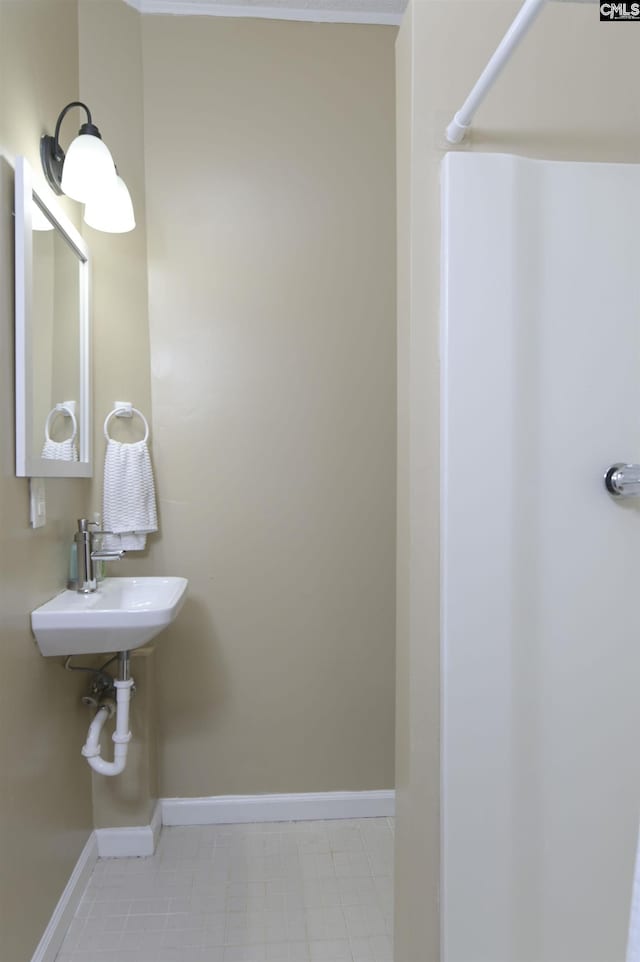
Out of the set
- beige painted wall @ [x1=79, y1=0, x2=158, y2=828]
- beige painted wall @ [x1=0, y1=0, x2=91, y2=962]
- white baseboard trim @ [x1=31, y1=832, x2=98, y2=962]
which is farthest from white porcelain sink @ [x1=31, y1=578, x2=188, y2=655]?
white baseboard trim @ [x1=31, y1=832, x2=98, y2=962]

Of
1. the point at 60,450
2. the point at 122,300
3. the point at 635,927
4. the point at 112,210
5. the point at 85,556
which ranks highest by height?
the point at 112,210

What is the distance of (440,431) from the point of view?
1176 millimetres

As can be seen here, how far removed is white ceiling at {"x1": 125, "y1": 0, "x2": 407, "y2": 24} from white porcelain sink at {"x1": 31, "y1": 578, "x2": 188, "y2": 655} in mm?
1936

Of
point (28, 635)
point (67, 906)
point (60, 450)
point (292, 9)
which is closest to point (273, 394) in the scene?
point (60, 450)

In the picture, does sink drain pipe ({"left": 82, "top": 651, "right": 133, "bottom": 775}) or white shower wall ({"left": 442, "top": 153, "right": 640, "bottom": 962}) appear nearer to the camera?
white shower wall ({"left": 442, "top": 153, "right": 640, "bottom": 962})

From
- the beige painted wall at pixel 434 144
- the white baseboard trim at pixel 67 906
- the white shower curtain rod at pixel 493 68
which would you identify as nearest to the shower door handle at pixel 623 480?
the beige painted wall at pixel 434 144

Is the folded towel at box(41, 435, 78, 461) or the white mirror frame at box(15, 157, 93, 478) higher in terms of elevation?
the white mirror frame at box(15, 157, 93, 478)

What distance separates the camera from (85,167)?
1.54 metres

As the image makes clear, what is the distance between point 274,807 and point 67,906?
71cm

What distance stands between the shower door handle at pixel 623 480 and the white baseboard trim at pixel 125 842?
175 cm

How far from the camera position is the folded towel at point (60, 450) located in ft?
5.09

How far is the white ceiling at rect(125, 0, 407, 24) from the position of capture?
198cm

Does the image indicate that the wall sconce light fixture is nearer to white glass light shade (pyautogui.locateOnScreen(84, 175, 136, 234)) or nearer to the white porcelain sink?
white glass light shade (pyautogui.locateOnScreen(84, 175, 136, 234))

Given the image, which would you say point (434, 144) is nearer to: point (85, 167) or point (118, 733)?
point (85, 167)
